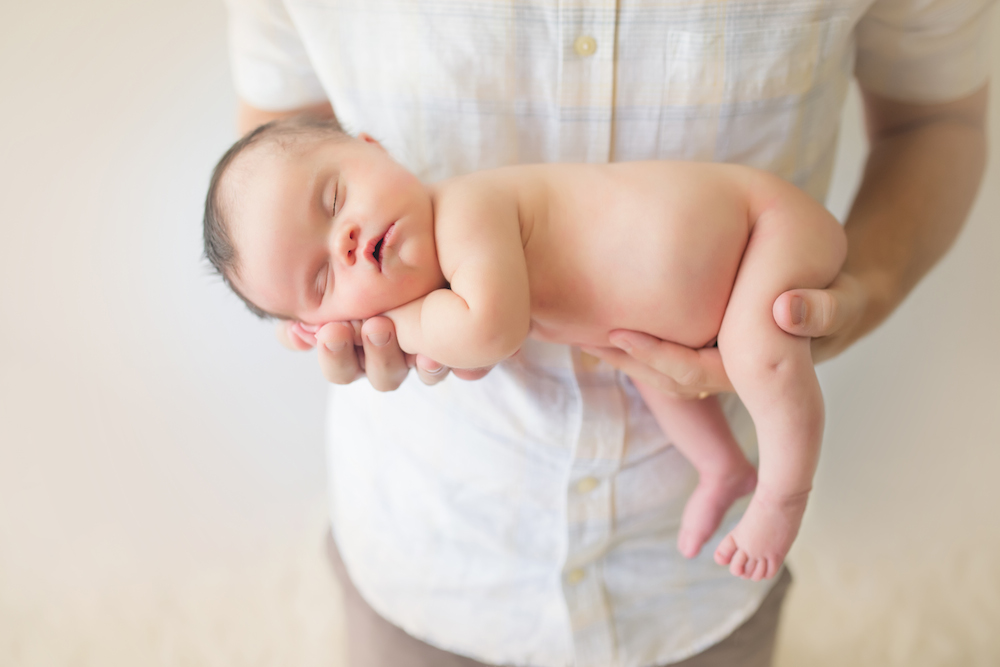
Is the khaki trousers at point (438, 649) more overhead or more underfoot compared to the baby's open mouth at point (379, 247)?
more underfoot

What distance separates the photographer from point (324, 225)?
655 millimetres

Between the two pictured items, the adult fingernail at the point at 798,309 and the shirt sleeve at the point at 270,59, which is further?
the shirt sleeve at the point at 270,59

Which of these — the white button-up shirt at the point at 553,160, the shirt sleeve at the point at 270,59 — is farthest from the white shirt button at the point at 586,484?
the shirt sleeve at the point at 270,59

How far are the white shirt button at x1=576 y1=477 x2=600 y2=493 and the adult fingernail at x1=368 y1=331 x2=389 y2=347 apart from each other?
1.03 ft

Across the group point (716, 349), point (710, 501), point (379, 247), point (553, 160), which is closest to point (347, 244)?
point (379, 247)

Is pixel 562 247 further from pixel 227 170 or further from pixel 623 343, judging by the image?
pixel 227 170

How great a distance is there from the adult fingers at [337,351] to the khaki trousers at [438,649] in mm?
483

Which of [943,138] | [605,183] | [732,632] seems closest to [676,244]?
[605,183]

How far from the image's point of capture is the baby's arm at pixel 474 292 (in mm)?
581

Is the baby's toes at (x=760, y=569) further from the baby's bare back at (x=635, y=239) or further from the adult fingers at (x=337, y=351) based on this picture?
the adult fingers at (x=337, y=351)

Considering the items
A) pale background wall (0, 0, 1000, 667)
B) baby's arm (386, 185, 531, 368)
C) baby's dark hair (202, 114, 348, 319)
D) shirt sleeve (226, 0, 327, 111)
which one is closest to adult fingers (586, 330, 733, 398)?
baby's arm (386, 185, 531, 368)

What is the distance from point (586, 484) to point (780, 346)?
29 cm

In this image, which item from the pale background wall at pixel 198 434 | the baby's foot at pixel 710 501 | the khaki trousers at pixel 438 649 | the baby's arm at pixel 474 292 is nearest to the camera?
the baby's arm at pixel 474 292

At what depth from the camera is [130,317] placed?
1.23m
